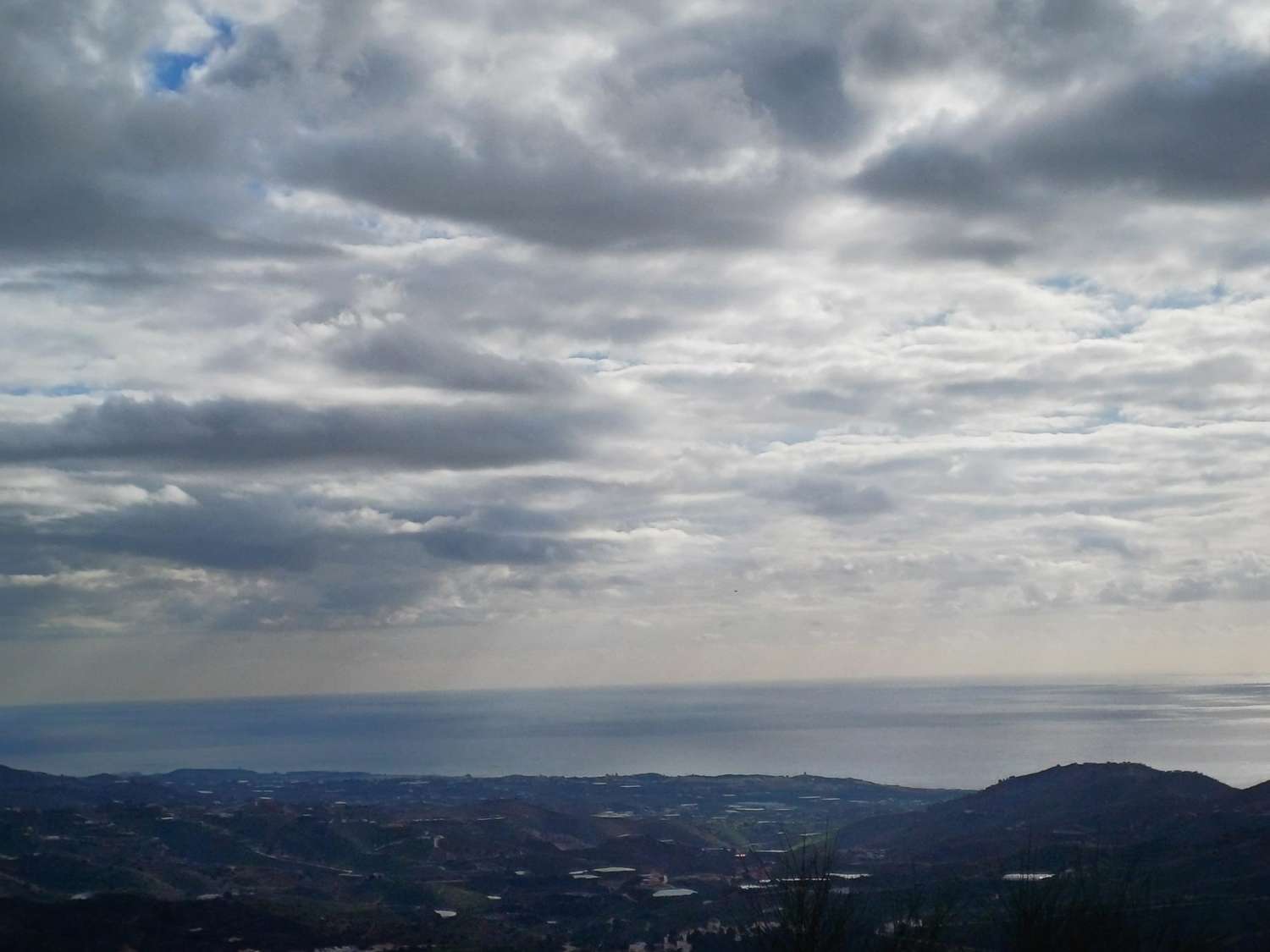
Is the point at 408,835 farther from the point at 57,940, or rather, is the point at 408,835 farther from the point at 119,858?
the point at 57,940

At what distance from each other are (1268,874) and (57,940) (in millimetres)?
67084

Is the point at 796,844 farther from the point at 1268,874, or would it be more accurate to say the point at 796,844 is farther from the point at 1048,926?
the point at 1048,926

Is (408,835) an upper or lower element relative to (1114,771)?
lower

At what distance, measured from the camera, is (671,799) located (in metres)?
173

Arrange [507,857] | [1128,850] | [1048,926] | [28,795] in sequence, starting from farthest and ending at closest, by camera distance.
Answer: [28,795] → [507,857] → [1128,850] → [1048,926]

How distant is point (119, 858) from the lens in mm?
100688

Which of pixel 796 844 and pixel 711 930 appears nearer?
pixel 711 930

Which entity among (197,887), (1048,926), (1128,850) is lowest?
(197,887)

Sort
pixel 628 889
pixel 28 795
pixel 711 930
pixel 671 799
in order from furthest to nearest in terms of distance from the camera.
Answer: pixel 671 799, pixel 28 795, pixel 628 889, pixel 711 930

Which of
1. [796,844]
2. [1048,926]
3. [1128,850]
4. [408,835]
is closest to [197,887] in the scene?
[408,835]

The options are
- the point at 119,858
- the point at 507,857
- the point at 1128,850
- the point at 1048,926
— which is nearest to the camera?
the point at 1048,926

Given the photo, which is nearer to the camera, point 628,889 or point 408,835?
point 628,889

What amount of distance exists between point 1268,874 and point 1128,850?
13.9 metres

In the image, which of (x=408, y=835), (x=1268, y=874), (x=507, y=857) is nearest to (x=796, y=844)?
(x=507, y=857)
